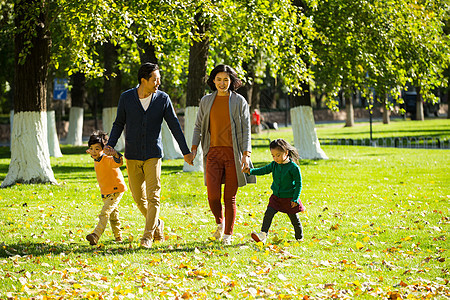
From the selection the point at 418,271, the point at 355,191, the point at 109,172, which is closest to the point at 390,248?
the point at 418,271

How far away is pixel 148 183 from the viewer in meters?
7.11

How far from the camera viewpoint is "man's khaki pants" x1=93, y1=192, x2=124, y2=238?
24.1 feet

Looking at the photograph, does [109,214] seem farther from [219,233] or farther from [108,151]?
[219,233]

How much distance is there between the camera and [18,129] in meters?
13.5

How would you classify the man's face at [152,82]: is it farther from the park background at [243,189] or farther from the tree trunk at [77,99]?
the tree trunk at [77,99]

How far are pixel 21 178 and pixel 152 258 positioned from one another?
7.55m

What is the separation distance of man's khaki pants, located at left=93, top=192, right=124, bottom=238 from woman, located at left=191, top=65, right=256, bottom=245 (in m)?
1.06

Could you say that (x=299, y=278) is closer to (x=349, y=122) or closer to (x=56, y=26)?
(x=56, y=26)

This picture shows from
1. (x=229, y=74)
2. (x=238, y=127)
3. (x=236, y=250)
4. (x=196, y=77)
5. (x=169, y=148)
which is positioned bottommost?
(x=236, y=250)

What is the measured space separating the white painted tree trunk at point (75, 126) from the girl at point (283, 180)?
837 inches

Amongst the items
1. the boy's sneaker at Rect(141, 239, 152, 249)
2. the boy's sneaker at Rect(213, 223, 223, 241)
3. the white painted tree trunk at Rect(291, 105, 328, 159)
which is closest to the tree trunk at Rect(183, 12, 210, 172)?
the white painted tree trunk at Rect(291, 105, 328, 159)

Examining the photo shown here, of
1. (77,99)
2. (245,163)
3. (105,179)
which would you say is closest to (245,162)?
(245,163)

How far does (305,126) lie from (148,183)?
538 inches

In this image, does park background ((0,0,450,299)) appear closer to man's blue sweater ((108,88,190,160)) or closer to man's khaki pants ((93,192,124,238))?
man's khaki pants ((93,192,124,238))
